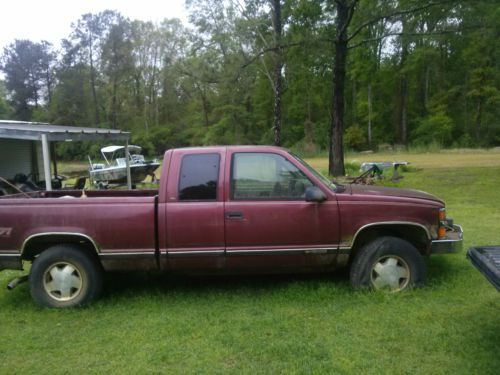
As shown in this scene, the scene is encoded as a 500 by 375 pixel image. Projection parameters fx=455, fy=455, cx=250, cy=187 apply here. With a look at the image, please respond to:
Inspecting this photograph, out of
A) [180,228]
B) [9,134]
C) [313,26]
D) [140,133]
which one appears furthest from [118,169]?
[140,133]

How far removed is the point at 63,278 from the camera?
4.90 m

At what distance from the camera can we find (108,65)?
61281mm

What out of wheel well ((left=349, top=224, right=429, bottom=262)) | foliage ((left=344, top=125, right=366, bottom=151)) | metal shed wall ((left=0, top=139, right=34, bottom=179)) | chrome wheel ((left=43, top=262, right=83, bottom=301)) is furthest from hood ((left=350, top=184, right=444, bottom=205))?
foliage ((left=344, top=125, right=366, bottom=151))

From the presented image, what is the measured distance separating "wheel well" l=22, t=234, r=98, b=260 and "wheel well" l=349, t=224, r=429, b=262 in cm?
285

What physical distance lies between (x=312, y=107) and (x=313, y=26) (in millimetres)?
39408

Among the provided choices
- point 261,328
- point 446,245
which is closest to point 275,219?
point 261,328

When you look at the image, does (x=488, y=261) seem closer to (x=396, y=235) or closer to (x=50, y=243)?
(x=396, y=235)

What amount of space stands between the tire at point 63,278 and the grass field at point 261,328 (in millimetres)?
162

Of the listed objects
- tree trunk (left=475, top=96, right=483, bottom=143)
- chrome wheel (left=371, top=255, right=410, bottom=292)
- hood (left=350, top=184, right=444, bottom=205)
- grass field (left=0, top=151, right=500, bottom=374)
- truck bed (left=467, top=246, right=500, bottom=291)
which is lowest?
grass field (left=0, top=151, right=500, bottom=374)

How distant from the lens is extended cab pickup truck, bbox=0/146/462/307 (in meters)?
4.76

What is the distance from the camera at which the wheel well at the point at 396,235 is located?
4.99 m

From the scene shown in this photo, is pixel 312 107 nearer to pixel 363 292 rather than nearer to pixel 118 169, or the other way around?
pixel 118 169

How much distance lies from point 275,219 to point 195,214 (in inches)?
33.0

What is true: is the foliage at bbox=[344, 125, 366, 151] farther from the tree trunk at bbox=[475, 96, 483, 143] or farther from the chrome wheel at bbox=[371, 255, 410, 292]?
the chrome wheel at bbox=[371, 255, 410, 292]
